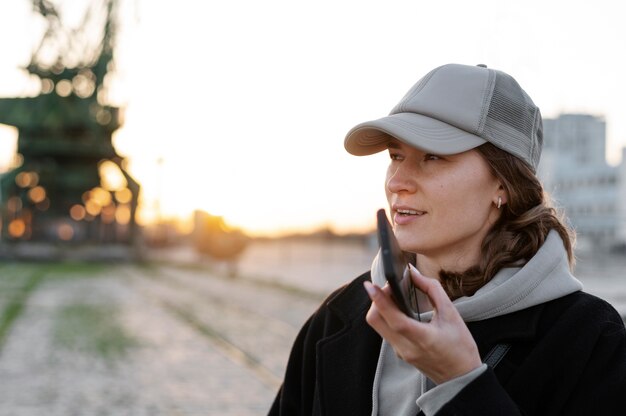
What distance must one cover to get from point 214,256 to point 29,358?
62.4 ft

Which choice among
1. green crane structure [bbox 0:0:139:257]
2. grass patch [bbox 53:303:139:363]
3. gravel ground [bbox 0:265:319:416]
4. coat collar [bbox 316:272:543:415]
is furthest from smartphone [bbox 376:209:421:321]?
green crane structure [bbox 0:0:139:257]

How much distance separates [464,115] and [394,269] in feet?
2.17

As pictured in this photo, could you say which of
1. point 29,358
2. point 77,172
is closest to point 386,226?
point 29,358

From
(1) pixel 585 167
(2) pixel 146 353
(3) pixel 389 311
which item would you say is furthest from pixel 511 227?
(1) pixel 585 167

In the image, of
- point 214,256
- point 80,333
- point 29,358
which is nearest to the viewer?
point 29,358

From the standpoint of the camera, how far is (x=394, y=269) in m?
1.70

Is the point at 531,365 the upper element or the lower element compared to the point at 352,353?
upper

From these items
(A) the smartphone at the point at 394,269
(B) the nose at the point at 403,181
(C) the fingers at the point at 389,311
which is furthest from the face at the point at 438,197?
(C) the fingers at the point at 389,311

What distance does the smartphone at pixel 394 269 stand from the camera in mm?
1692

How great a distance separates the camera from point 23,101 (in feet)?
133

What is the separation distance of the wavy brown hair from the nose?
19 centimetres

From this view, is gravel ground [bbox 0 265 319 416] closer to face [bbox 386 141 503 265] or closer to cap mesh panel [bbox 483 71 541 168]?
face [bbox 386 141 503 265]

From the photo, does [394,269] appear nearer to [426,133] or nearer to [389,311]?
[389,311]

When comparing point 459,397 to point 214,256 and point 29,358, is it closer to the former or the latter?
point 29,358
